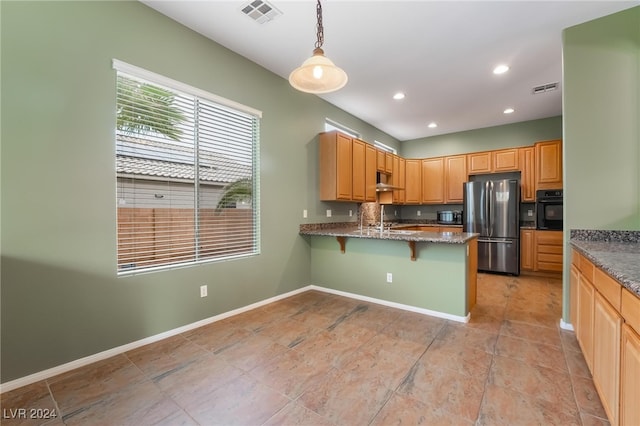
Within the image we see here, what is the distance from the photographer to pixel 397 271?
332 centimetres

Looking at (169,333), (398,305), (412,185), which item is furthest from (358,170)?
(169,333)

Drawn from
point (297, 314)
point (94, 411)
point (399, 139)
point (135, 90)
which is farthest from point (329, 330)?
point (399, 139)

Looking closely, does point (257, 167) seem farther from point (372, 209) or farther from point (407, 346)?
point (372, 209)

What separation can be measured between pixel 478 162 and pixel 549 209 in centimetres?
155

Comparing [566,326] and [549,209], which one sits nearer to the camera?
[566,326]

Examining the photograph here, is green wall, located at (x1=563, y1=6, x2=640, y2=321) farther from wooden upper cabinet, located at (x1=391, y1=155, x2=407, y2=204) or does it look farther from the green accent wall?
wooden upper cabinet, located at (x1=391, y1=155, x2=407, y2=204)

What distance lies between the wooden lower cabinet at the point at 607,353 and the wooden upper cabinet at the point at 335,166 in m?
2.93

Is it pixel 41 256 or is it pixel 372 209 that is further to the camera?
pixel 372 209

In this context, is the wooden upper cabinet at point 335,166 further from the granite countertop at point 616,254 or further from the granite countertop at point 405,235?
the granite countertop at point 616,254

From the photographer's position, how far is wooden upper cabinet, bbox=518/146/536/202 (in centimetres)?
509

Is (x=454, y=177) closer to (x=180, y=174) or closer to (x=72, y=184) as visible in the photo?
(x=180, y=174)

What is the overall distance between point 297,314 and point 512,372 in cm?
201

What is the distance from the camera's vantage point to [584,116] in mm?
2561

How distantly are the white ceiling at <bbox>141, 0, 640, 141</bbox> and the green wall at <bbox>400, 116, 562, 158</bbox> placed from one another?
1.02 metres
